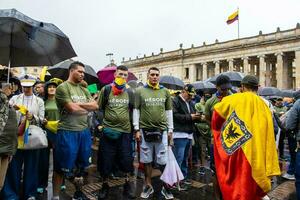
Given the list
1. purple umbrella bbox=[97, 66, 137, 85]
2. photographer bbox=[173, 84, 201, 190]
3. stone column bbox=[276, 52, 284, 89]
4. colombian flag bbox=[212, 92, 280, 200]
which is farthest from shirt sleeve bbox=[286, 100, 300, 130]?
stone column bbox=[276, 52, 284, 89]

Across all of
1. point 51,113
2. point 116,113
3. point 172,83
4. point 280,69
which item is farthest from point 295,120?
point 280,69

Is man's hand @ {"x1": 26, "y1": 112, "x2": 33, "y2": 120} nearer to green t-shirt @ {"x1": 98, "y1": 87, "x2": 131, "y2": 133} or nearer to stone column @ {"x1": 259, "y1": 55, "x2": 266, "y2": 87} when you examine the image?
green t-shirt @ {"x1": 98, "y1": 87, "x2": 131, "y2": 133}

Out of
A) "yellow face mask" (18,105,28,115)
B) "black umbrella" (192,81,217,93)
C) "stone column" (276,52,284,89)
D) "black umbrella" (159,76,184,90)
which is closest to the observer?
"yellow face mask" (18,105,28,115)

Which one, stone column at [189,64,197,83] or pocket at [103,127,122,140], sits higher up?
stone column at [189,64,197,83]

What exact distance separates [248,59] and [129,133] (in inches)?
1654

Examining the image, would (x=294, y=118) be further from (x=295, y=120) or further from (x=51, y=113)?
(x=51, y=113)

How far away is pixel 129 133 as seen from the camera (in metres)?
5.00

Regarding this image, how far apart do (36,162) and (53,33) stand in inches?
84.9

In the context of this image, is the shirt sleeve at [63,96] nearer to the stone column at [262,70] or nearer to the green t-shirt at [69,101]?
the green t-shirt at [69,101]

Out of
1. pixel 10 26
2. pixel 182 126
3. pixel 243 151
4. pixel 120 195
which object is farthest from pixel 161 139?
pixel 10 26

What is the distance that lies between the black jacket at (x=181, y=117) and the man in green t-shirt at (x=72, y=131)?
6.23ft

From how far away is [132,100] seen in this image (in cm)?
514

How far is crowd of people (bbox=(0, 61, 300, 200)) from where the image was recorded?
3260 mm

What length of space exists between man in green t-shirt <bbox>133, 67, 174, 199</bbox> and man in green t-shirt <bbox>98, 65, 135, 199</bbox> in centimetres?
22
